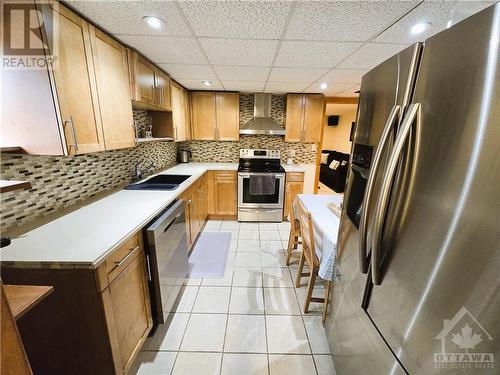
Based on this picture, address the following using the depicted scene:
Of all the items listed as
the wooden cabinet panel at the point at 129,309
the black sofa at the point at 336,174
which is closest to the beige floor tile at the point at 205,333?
the wooden cabinet panel at the point at 129,309

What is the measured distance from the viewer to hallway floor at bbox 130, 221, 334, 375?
1.40 meters

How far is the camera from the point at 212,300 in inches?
76.0

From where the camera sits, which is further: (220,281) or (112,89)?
(220,281)

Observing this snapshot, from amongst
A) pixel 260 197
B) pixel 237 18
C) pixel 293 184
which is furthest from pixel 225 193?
pixel 237 18

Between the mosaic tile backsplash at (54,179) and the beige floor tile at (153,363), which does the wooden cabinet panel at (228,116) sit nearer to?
the mosaic tile backsplash at (54,179)

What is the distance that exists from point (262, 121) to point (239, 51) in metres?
1.98

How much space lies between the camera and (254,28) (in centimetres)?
142

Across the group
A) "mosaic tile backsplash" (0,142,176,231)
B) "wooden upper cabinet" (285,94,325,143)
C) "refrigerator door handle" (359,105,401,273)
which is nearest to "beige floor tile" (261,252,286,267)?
"refrigerator door handle" (359,105,401,273)

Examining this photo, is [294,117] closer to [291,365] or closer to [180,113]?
[180,113]

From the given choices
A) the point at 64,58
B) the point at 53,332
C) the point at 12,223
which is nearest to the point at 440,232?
the point at 53,332

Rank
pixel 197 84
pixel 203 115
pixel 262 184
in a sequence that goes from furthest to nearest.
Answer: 1. pixel 203 115
2. pixel 262 184
3. pixel 197 84

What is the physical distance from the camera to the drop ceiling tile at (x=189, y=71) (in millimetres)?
2281

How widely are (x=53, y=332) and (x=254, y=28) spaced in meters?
2.11

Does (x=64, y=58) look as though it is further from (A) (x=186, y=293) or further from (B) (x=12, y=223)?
(A) (x=186, y=293)
